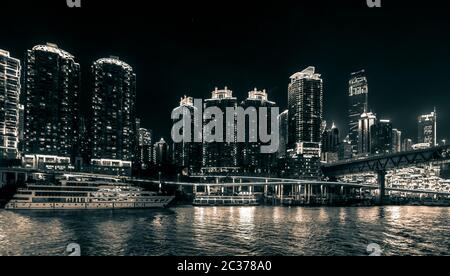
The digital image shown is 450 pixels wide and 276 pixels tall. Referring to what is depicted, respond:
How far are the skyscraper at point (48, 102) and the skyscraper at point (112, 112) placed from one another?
9475 mm

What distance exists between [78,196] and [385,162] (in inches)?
2854

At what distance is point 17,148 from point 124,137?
34.6m

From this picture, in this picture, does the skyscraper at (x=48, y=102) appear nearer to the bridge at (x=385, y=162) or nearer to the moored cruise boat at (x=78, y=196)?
the moored cruise boat at (x=78, y=196)

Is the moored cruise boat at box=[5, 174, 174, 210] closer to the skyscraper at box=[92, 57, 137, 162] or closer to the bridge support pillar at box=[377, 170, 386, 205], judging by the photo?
the bridge support pillar at box=[377, 170, 386, 205]

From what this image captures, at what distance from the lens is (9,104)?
100 m

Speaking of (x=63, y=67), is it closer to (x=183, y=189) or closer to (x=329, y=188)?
(x=183, y=189)

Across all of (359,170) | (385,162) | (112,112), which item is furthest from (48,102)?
(385,162)

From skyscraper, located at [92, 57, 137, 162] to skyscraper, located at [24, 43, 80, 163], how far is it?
9475 mm

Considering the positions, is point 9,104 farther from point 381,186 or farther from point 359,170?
point 381,186

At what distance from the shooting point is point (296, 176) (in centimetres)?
10988

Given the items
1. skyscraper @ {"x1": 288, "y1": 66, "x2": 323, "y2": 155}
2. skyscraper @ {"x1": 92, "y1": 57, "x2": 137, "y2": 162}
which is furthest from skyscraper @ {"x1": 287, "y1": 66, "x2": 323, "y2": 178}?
skyscraper @ {"x1": 92, "y1": 57, "x2": 137, "y2": 162}

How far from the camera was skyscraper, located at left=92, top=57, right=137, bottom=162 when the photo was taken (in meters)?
118

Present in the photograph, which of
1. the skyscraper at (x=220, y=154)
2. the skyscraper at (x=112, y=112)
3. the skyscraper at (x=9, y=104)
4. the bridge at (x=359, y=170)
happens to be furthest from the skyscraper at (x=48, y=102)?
the skyscraper at (x=220, y=154)
